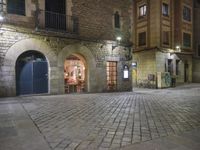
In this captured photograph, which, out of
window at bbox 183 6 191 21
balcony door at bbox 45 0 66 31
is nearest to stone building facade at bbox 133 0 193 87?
window at bbox 183 6 191 21

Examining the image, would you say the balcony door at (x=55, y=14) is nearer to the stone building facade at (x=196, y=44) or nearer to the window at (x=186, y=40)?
the window at (x=186, y=40)

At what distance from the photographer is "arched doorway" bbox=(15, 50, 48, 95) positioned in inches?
442

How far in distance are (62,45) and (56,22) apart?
4.86ft

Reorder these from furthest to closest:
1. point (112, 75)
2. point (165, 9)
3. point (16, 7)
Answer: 1. point (165, 9)
2. point (112, 75)
3. point (16, 7)

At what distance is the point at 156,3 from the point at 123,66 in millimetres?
8472

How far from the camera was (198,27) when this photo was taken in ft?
84.6

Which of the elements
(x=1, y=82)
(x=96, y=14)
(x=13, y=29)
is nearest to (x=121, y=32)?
(x=96, y=14)

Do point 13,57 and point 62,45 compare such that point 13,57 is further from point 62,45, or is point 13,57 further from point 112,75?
point 112,75

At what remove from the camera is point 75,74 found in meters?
16.3

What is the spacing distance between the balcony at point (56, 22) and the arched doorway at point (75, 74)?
2.11m

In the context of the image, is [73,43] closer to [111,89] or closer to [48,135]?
[111,89]

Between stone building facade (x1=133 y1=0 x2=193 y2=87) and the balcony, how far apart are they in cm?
965

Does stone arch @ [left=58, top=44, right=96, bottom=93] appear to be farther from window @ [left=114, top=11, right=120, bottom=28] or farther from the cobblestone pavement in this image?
the cobblestone pavement

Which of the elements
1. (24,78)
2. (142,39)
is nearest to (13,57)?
(24,78)
